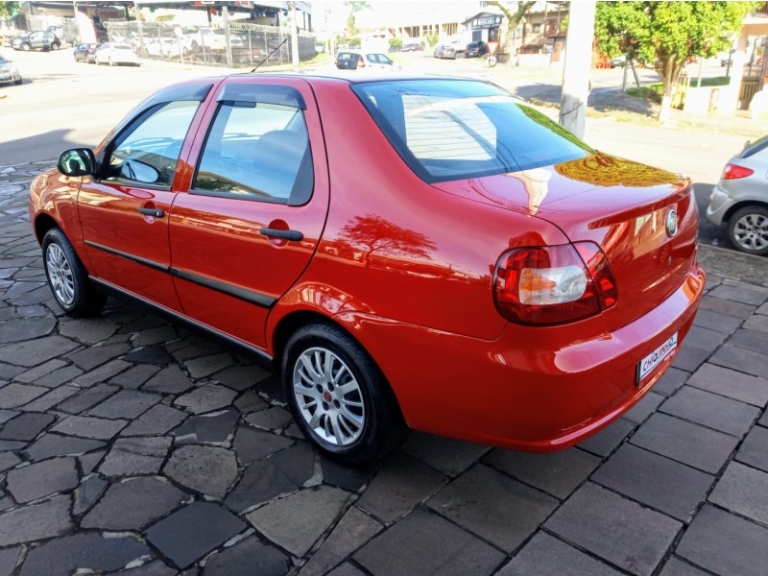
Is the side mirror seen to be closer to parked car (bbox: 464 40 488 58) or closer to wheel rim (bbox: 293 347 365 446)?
wheel rim (bbox: 293 347 365 446)

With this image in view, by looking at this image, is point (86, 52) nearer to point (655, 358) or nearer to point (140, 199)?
point (140, 199)

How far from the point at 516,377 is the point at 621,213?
2.43 feet

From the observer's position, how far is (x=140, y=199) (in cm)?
367

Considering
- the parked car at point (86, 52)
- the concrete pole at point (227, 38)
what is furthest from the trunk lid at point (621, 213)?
the parked car at point (86, 52)

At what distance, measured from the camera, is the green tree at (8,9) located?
6234cm

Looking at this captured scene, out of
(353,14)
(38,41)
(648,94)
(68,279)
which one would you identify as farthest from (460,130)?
(353,14)

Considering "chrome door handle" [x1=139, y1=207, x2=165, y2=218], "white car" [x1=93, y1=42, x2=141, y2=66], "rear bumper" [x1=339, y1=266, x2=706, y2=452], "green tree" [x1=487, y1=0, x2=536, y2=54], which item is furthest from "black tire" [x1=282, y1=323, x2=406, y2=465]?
"green tree" [x1=487, y1=0, x2=536, y2=54]

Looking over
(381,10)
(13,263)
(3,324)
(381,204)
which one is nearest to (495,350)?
(381,204)

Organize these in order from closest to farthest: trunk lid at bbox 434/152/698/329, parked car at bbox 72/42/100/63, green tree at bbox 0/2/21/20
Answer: trunk lid at bbox 434/152/698/329 < parked car at bbox 72/42/100/63 < green tree at bbox 0/2/21/20

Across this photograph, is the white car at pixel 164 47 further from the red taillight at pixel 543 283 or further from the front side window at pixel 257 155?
the red taillight at pixel 543 283

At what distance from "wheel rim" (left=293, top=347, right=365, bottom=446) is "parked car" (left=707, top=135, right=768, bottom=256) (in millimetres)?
5339

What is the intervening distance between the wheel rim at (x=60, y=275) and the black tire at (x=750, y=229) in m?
6.16

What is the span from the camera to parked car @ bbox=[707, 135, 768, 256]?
636 centimetres

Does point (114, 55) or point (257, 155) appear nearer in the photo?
point (257, 155)
